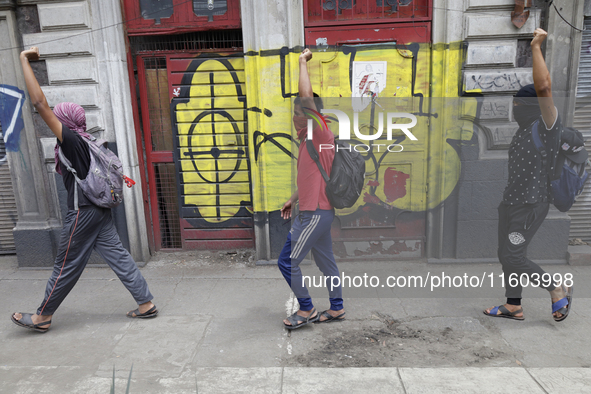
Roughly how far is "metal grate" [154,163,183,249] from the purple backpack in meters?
1.85

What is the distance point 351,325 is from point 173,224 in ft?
9.82

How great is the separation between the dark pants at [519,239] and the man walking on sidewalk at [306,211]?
4.91 ft

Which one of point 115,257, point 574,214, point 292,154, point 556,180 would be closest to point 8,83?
point 115,257

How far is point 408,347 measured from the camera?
3.22 m

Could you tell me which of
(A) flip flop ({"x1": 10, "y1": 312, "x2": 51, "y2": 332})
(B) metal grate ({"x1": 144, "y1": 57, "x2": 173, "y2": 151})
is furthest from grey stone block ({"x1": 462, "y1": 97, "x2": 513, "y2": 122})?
(A) flip flop ({"x1": 10, "y1": 312, "x2": 51, "y2": 332})

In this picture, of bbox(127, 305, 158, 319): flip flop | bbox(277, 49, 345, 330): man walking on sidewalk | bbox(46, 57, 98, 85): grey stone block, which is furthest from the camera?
bbox(46, 57, 98, 85): grey stone block

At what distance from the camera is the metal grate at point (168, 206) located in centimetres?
540

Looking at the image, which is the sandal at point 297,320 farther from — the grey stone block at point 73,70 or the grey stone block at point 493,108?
the grey stone block at point 73,70

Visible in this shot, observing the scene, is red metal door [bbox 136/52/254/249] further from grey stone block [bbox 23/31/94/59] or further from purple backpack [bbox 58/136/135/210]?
purple backpack [bbox 58/136/135/210]

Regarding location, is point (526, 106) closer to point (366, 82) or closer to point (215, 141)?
point (366, 82)

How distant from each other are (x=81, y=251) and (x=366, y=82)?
11.2 ft

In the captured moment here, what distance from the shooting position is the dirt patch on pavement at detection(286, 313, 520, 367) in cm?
302

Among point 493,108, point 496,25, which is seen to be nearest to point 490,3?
point 496,25

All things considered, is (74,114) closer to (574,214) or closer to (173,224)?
(173,224)
